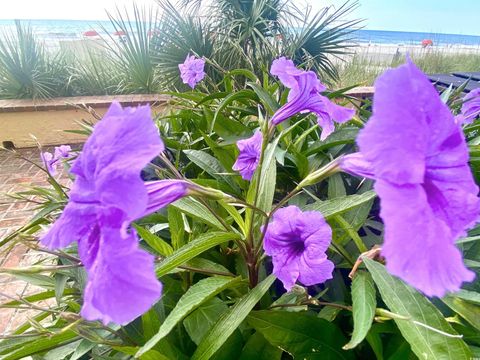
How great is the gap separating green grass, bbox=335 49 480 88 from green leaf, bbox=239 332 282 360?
16.8 ft

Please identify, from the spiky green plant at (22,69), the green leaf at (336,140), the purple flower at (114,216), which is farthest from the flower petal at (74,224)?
the spiky green plant at (22,69)

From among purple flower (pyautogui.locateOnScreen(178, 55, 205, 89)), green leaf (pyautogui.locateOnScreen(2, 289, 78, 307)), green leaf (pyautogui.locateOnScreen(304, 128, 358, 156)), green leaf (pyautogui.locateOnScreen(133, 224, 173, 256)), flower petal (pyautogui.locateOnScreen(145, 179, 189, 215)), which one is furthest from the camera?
purple flower (pyautogui.locateOnScreen(178, 55, 205, 89))

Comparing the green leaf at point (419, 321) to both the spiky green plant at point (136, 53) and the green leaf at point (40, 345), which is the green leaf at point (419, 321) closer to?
the green leaf at point (40, 345)

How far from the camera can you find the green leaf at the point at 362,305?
422 millimetres

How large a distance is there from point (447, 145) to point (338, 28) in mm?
4300

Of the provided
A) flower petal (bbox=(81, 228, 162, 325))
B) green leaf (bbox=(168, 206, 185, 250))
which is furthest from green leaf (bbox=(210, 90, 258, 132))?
flower petal (bbox=(81, 228, 162, 325))

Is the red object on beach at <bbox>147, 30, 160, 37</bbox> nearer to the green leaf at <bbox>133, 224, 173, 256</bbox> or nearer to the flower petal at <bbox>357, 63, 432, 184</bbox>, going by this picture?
the green leaf at <bbox>133, 224, 173, 256</bbox>

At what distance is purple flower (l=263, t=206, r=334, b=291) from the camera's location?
545 mm

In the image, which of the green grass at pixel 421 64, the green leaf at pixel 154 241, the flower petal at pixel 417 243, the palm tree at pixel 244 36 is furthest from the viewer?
the green grass at pixel 421 64

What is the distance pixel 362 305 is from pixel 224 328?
171 millimetres

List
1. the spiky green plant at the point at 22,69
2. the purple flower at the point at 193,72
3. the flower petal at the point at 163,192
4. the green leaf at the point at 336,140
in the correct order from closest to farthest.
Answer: the flower petal at the point at 163,192 → the green leaf at the point at 336,140 → the purple flower at the point at 193,72 → the spiky green plant at the point at 22,69

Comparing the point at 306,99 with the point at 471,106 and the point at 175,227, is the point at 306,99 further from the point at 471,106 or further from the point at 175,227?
the point at 471,106

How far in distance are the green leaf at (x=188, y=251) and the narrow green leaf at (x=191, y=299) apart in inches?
1.5

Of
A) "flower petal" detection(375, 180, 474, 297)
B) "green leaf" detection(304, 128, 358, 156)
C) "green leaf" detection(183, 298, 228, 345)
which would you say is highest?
"flower petal" detection(375, 180, 474, 297)
